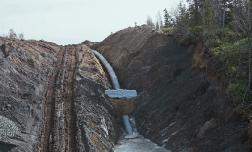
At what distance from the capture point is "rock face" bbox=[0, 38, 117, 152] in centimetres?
2614

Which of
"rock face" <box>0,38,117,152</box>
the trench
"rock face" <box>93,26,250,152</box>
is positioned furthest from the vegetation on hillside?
"rock face" <box>0,38,117,152</box>

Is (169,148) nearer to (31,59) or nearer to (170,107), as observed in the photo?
(170,107)

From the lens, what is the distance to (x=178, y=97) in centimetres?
3209

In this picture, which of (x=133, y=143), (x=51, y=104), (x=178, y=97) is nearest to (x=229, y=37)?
(x=178, y=97)

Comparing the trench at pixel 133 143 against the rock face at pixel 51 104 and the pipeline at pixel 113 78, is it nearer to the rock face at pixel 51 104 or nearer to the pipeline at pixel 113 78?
the pipeline at pixel 113 78

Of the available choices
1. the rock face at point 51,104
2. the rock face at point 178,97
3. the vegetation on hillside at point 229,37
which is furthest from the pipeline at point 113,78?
the vegetation on hillside at point 229,37

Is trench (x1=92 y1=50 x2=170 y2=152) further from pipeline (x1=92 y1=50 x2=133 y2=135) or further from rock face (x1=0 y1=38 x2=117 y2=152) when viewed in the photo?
rock face (x1=0 y1=38 x2=117 y2=152)

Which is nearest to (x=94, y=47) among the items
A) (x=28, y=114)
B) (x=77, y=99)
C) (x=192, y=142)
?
(x=77, y=99)

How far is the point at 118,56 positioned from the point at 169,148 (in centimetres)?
2144

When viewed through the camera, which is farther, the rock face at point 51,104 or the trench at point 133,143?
the trench at point 133,143

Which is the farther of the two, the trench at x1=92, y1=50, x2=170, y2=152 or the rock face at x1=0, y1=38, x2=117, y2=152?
the trench at x1=92, y1=50, x2=170, y2=152

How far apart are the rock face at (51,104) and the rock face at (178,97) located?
10.3 feet

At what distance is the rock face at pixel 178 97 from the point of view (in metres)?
24.4

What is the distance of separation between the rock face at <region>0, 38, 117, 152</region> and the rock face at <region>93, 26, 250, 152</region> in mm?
3150
